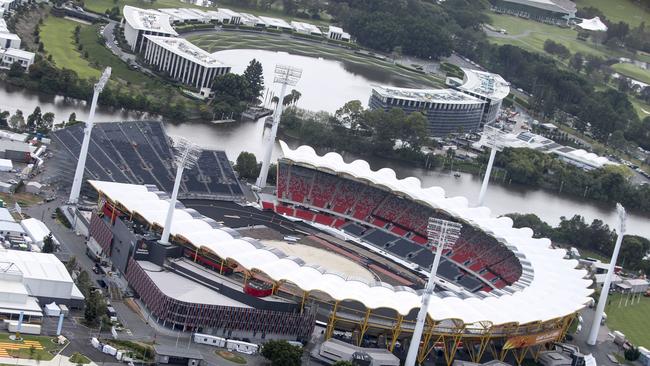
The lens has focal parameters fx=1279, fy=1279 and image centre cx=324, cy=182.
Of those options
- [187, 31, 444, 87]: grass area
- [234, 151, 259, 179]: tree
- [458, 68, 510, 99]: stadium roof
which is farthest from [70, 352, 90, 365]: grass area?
[187, 31, 444, 87]: grass area

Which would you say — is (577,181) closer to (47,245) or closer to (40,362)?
(47,245)

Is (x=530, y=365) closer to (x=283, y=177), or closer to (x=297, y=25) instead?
(x=283, y=177)

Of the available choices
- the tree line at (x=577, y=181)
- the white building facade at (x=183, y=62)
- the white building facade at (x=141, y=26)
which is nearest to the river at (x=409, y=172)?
the tree line at (x=577, y=181)

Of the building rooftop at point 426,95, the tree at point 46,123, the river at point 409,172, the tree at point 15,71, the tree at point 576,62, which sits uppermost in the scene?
the tree at point 576,62

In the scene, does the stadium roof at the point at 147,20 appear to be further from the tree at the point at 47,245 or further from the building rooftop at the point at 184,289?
the building rooftop at the point at 184,289

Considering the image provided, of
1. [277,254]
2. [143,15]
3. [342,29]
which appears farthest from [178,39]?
[277,254]

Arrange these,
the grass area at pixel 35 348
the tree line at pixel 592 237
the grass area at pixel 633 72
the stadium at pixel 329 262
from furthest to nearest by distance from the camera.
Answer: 1. the grass area at pixel 633 72
2. the tree line at pixel 592 237
3. the stadium at pixel 329 262
4. the grass area at pixel 35 348
